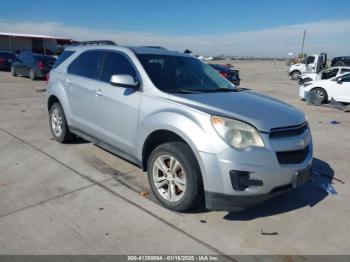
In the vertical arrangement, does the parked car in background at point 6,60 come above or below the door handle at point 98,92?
below

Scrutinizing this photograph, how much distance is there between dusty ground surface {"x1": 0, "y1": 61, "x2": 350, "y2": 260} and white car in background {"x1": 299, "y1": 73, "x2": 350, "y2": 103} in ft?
28.3

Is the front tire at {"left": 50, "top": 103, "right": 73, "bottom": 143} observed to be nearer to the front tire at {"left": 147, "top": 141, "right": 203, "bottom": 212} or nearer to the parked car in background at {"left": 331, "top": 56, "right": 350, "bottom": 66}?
the front tire at {"left": 147, "top": 141, "right": 203, "bottom": 212}

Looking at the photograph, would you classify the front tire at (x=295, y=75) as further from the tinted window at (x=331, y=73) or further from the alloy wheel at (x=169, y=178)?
the alloy wheel at (x=169, y=178)

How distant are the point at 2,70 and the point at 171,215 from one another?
2762cm

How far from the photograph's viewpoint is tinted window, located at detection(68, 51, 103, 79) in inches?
199

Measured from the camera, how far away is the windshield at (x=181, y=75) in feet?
13.7

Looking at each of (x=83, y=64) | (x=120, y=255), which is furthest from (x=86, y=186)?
(x=83, y=64)

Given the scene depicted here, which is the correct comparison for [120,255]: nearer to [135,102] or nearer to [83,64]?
[135,102]

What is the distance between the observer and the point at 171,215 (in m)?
3.65

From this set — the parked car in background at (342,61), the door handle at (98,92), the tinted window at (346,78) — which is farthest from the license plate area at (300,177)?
the parked car in background at (342,61)

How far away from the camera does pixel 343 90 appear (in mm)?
13070

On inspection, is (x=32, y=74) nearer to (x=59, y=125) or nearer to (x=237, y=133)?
(x=59, y=125)

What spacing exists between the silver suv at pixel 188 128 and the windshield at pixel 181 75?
0.05 feet

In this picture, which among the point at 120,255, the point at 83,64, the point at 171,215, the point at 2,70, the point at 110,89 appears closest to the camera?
the point at 120,255
